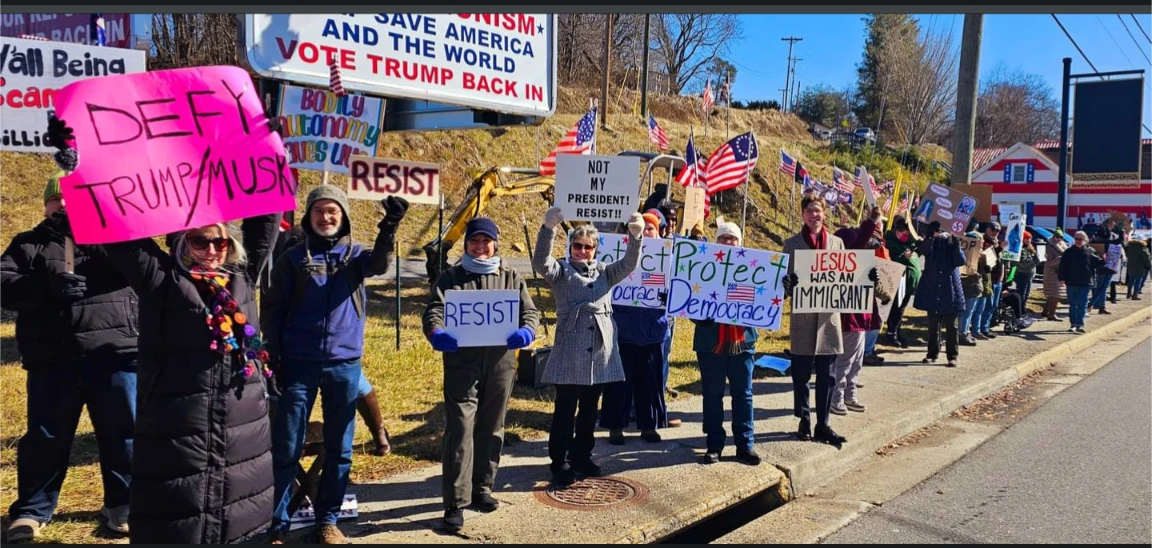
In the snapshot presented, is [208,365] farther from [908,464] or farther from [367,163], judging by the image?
[908,464]

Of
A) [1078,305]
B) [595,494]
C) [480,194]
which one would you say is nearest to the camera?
[595,494]

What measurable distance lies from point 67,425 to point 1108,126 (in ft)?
88.5

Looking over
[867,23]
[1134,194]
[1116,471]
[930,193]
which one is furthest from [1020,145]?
[1116,471]

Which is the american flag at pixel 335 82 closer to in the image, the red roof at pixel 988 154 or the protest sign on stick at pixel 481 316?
the protest sign on stick at pixel 481 316

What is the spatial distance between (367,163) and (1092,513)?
5.25 m

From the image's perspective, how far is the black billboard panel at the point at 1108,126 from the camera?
22500 mm

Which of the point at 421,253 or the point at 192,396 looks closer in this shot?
the point at 192,396

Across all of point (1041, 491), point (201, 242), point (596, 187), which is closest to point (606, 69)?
point (596, 187)

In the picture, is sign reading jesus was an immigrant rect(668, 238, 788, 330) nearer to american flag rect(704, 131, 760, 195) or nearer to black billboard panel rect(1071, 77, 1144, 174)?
american flag rect(704, 131, 760, 195)

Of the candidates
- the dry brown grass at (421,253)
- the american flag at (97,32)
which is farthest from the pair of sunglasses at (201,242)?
the american flag at (97,32)

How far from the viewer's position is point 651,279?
21.1 feet

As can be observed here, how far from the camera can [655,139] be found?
18672mm

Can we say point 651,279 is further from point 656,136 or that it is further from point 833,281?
point 656,136

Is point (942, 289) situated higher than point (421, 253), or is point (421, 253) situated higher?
point (421, 253)
